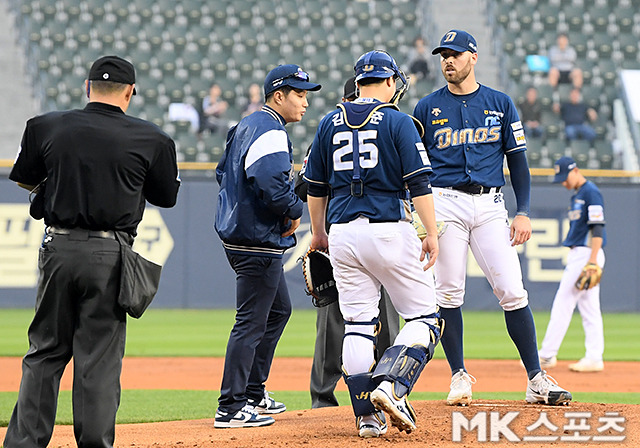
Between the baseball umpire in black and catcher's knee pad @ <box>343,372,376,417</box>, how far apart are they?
4.15 feet

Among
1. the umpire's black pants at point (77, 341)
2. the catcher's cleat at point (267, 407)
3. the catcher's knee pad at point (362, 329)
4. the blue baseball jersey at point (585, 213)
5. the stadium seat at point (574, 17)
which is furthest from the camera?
the stadium seat at point (574, 17)

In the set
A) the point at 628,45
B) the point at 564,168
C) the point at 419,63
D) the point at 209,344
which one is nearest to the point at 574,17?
the point at 628,45

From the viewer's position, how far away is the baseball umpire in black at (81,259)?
13.8 feet

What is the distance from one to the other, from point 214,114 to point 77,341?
1330 centimetres

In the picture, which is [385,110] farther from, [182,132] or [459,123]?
[182,132]

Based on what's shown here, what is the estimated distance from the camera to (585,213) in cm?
922

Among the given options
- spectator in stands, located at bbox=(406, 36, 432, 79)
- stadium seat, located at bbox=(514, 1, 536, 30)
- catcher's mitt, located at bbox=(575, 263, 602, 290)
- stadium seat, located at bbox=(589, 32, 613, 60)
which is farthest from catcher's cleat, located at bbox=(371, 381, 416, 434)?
stadium seat, located at bbox=(514, 1, 536, 30)

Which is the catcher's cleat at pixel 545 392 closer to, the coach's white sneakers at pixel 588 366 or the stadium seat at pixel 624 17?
the coach's white sneakers at pixel 588 366

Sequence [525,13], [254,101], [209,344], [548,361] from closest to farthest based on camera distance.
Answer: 1. [548,361]
2. [209,344]
3. [254,101]
4. [525,13]

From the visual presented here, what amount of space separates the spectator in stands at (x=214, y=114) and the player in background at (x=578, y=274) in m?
9.02

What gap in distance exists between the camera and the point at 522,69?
62.3ft

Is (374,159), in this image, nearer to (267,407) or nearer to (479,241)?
(479,241)

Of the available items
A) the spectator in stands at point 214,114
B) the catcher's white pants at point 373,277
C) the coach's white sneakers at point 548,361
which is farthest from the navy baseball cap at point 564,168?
the spectator in stands at point 214,114

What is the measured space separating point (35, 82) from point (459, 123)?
1418 cm
